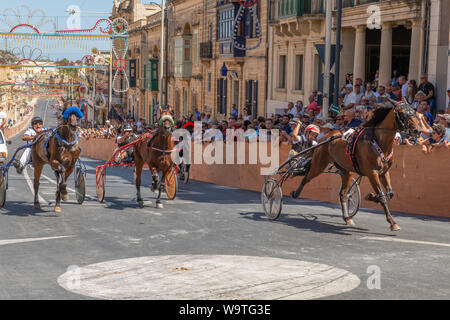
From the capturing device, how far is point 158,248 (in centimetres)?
1141

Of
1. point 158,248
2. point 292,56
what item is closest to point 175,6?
point 292,56

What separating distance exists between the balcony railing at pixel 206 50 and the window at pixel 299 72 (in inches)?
514

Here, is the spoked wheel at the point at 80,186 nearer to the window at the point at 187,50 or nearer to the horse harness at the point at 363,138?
the horse harness at the point at 363,138

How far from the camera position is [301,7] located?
32125 millimetres

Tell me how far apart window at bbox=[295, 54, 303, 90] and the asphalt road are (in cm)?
1797

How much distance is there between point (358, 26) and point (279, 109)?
313 inches

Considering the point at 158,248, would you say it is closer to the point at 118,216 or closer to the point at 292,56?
the point at 118,216

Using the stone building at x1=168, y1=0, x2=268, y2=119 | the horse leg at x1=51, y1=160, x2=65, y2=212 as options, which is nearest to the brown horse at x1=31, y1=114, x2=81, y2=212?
the horse leg at x1=51, y1=160, x2=65, y2=212

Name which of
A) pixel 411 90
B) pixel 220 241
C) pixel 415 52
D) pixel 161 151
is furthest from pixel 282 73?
pixel 220 241

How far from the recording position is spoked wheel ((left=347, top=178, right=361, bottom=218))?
44.6 ft

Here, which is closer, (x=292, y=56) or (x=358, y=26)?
(x=358, y=26)

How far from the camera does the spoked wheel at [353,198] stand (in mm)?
13586

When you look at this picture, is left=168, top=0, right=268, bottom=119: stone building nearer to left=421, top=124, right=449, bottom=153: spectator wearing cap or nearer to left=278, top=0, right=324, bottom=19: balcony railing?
left=278, top=0, right=324, bottom=19: balcony railing

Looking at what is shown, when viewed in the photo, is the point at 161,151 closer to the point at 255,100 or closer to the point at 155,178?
the point at 155,178
